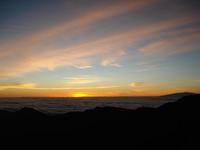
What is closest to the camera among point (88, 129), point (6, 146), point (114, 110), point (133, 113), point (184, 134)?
point (184, 134)

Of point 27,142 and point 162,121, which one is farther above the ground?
point 162,121

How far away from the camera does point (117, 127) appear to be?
56.1 ft

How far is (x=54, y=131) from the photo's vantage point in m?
17.6

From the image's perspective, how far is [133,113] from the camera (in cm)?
1914

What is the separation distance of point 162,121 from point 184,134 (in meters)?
2.43

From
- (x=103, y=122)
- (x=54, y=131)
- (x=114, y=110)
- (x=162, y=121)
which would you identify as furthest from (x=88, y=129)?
(x=162, y=121)

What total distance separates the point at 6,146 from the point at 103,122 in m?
8.40

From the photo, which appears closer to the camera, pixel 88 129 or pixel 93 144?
pixel 93 144

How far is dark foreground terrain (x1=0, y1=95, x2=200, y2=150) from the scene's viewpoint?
14.8m

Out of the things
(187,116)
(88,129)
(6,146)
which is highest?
(187,116)

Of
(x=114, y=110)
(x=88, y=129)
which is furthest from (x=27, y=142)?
(x=114, y=110)

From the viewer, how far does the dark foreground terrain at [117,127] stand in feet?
48.6

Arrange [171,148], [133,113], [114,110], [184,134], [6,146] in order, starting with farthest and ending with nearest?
[114,110] → [133,113] → [6,146] → [184,134] → [171,148]

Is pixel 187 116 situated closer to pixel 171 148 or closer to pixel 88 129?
pixel 171 148
